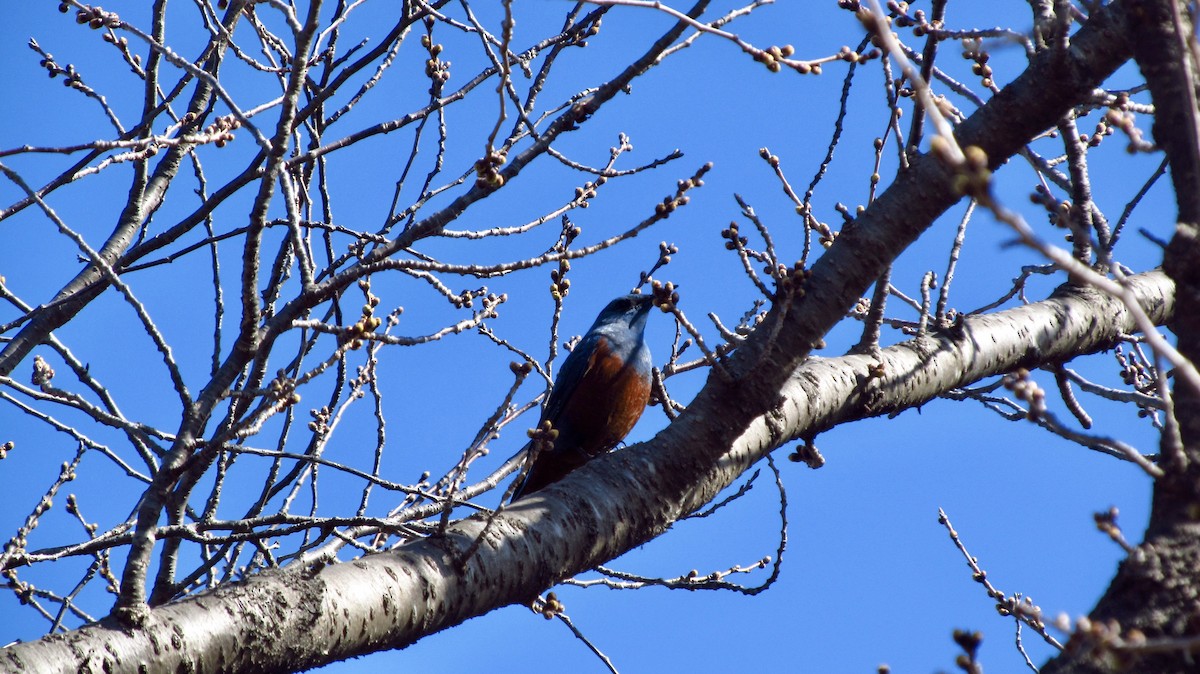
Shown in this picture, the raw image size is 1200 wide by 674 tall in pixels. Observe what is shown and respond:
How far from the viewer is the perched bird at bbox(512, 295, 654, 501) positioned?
204 inches

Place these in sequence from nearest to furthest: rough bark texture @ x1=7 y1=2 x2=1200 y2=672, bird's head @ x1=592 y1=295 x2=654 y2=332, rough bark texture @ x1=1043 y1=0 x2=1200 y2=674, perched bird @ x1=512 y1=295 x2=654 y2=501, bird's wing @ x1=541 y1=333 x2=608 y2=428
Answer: rough bark texture @ x1=1043 y1=0 x2=1200 y2=674 < rough bark texture @ x1=7 y1=2 x2=1200 y2=672 < perched bird @ x1=512 y1=295 x2=654 y2=501 < bird's wing @ x1=541 y1=333 x2=608 y2=428 < bird's head @ x1=592 y1=295 x2=654 y2=332

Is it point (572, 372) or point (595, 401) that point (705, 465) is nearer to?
point (595, 401)

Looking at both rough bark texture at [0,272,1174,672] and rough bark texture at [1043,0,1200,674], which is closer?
rough bark texture at [1043,0,1200,674]

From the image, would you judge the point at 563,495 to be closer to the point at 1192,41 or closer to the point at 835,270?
the point at 835,270

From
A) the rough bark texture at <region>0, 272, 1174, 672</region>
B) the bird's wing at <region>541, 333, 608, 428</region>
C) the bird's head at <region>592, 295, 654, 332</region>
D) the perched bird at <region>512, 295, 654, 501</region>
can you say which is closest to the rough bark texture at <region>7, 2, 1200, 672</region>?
the rough bark texture at <region>0, 272, 1174, 672</region>

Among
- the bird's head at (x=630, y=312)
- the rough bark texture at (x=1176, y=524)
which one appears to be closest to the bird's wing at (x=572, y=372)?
the bird's head at (x=630, y=312)

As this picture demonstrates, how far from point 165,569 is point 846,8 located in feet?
8.12

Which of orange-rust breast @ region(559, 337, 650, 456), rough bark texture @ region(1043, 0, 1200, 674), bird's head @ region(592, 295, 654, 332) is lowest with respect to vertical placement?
rough bark texture @ region(1043, 0, 1200, 674)

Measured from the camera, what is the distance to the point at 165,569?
2.47 m

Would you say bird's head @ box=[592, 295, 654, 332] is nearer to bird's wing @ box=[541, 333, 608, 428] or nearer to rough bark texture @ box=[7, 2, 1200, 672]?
bird's wing @ box=[541, 333, 608, 428]

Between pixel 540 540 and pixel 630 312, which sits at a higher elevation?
pixel 630 312

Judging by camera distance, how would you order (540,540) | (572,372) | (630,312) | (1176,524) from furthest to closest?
(630,312) → (572,372) → (540,540) → (1176,524)

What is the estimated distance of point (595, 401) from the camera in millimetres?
5242

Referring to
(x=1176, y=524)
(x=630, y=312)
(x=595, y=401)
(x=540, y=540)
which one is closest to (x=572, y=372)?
(x=595, y=401)
